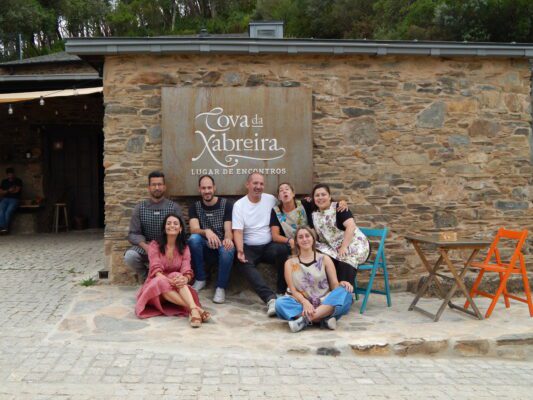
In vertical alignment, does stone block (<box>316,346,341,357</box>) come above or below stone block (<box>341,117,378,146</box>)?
below

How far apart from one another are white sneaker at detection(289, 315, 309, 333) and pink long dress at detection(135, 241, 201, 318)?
3.07 ft

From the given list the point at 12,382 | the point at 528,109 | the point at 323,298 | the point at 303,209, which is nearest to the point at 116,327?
the point at 12,382

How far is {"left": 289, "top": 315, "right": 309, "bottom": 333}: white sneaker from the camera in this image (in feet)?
15.3

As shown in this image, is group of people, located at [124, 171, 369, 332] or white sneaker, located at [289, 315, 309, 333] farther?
group of people, located at [124, 171, 369, 332]

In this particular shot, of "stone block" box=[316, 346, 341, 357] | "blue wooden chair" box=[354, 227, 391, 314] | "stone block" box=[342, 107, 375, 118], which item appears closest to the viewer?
"stone block" box=[316, 346, 341, 357]

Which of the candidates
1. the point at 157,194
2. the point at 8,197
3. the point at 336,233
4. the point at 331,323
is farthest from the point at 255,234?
the point at 8,197

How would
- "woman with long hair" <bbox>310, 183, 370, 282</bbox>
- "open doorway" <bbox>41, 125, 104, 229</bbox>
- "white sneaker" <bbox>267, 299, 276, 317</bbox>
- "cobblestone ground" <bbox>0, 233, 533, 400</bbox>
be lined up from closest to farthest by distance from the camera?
"cobblestone ground" <bbox>0, 233, 533, 400</bbox> < "white sneaker" <bbox>267, 299, 276, 317</bbox> < "woman with long hair" <bbox>310, 183, 370, 282</bbox> < "open doorway" <bbox>41, 125, 104, 229</bbox>

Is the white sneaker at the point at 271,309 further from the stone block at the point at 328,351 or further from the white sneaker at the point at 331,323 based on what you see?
the stone block at the point at 328,351

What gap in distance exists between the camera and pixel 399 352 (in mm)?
4316

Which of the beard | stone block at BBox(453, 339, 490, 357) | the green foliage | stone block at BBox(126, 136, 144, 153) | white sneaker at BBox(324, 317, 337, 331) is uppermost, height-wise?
the green foliage

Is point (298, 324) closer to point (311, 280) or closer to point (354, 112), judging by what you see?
point (311, 280)

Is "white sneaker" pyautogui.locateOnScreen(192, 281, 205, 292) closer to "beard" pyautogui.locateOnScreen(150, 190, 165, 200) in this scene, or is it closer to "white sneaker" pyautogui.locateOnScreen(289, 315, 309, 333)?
"beard" pyautogui.locateOnScreen(150, 190, 165, 200)

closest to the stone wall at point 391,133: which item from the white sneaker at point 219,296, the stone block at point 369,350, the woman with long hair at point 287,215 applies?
the woman with long hair at point 287,215

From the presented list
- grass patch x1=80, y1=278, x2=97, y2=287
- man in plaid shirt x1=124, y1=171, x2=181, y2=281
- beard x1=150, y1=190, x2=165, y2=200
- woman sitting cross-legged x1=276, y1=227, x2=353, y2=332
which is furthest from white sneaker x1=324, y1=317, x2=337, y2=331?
grass patch x1=80, y1=278, x2=97, y2=287
